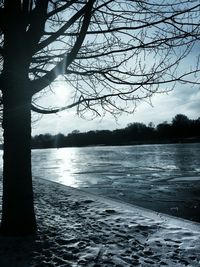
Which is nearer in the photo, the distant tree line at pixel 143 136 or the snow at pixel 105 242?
the snow at pixel 105 242

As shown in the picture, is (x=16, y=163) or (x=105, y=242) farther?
(x=16, y=163)

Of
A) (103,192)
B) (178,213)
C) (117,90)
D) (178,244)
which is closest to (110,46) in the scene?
(117,90)

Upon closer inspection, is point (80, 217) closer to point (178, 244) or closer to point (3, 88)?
point (178, 244)

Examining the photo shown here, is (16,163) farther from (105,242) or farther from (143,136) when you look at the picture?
(143,136)

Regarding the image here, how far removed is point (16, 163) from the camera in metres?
4.30

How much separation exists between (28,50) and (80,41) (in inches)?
34.9

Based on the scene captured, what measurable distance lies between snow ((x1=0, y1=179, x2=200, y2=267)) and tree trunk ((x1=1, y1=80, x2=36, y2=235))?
0.29m

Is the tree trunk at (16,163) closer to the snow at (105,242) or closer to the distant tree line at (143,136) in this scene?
the snow at (105,242)

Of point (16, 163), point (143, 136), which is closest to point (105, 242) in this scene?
point (16, 163)

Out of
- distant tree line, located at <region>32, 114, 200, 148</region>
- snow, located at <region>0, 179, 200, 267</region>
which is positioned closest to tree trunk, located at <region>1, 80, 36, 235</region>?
snow, located at <region>0, 179, 200, 267</region>

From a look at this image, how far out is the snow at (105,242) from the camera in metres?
3.36

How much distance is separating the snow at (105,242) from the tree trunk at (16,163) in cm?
29

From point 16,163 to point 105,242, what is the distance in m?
1.73

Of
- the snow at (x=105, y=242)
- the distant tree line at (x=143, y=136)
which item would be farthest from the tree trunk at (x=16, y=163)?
the distant tree line at (x=143, y=136)
